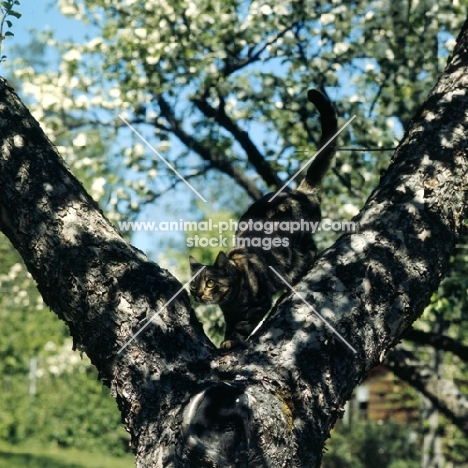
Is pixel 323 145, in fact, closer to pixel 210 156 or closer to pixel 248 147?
pixel 248 147

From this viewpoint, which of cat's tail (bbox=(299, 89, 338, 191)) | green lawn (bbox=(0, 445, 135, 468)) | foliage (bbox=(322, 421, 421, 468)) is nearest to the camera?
cat's tail (bbox=(299, 89, 338, 191))

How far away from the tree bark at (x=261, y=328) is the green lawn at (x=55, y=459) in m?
8.33

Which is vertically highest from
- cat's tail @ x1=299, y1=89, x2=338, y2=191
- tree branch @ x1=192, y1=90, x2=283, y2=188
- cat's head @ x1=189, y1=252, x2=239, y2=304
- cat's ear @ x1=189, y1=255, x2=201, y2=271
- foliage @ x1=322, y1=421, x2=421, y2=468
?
tree branch @ x1=192, y1=90, x2=283, y2=188

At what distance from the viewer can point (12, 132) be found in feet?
10.8

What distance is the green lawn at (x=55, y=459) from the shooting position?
11.0 metres

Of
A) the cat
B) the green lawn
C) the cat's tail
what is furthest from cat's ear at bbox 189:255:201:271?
the green lawn

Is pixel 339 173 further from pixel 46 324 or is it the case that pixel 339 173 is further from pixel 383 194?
pixel 46 324

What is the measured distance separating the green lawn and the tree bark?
8.33 metres

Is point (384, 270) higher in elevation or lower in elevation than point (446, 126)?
lower

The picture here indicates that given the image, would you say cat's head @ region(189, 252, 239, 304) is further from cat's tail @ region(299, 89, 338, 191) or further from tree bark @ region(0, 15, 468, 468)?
tree bark @ region(0, 15, 468, 468)

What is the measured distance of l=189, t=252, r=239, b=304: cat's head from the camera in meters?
5.36

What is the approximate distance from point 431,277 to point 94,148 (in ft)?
21.3

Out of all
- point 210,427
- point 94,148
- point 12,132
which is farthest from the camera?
point 94,148

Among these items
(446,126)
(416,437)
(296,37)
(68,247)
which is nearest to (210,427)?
(68,247)
